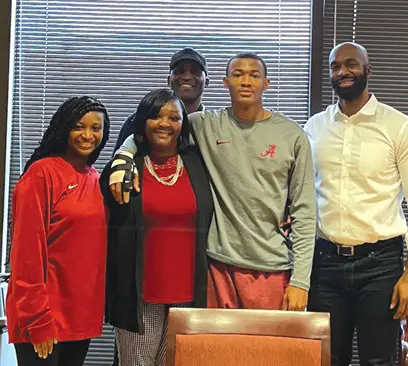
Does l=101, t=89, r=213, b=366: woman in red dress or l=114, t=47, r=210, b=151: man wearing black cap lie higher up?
l=114, t=47, r=210, b=151: man wearing black cap

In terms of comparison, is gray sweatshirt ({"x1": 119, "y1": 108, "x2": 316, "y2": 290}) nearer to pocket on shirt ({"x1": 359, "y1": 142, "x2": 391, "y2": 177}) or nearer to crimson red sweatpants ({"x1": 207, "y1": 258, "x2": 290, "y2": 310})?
crimson red sweatpants ({"x1": 207, "y1": 258, "x2": 290, "y2": 310})

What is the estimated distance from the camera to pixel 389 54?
2.87m

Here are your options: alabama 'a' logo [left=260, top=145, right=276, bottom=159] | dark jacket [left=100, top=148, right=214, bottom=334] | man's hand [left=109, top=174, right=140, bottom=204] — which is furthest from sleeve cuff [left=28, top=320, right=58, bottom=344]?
alabama 'a' logo [left=260, top=145, right=276, bottom=159]

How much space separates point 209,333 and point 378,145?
41.2 inches

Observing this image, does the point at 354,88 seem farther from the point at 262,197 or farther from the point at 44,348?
the point at 44,348

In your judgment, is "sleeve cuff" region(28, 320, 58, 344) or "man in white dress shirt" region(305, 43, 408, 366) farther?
"man in white dress shirt" region(305, 43, 408, 366)

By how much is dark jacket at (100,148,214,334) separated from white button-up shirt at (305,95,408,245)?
1.58 ft

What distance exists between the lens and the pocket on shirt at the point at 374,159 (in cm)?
212

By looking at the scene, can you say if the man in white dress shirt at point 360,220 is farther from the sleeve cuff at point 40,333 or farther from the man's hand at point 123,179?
the sleeve cuff at point 40,333

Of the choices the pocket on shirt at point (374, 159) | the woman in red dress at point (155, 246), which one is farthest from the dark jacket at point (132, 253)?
the pocket on shirt at point (374, 159)

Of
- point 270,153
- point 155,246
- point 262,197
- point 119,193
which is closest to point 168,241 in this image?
point 155,246

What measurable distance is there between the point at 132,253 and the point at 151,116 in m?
0.49

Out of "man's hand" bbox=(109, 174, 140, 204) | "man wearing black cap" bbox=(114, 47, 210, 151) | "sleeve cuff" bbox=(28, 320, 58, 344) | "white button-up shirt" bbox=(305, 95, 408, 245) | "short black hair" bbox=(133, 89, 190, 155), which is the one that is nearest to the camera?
"sleeve cuff" bbox=(28, 320, 58, 344)

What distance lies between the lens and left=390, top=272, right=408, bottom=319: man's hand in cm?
202
